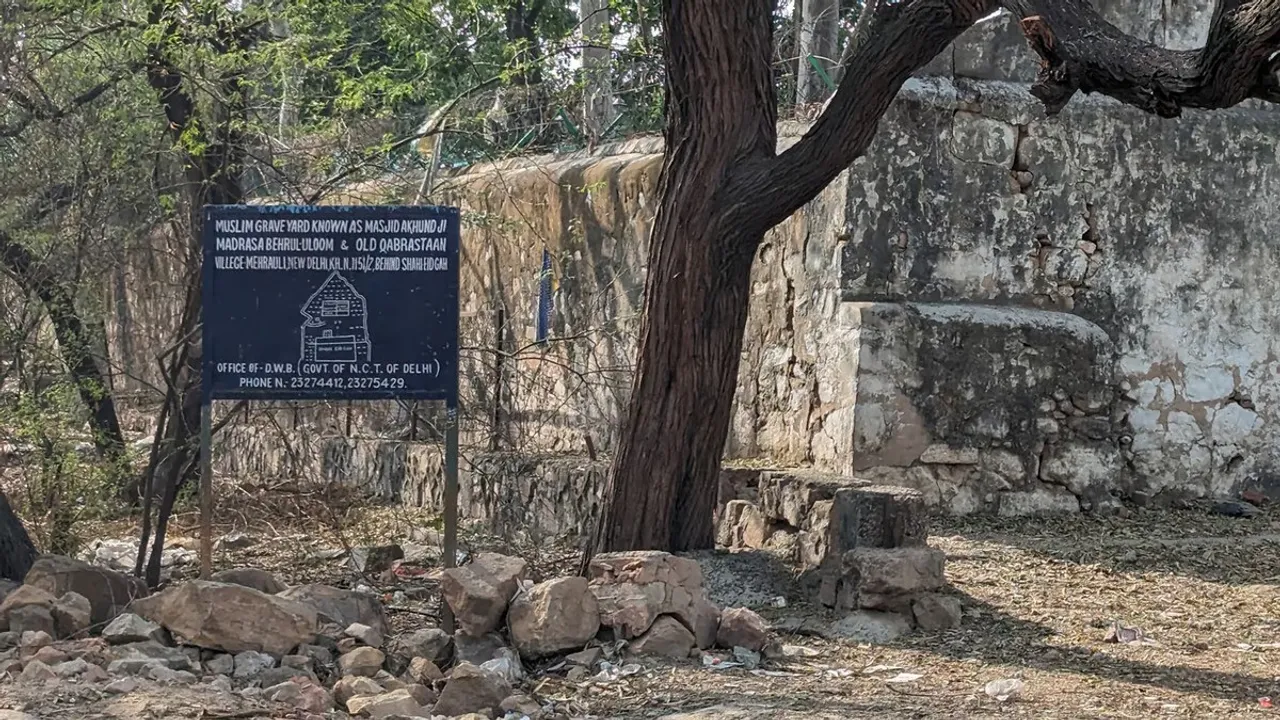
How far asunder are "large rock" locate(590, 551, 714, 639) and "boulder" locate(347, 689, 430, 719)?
1124 mm

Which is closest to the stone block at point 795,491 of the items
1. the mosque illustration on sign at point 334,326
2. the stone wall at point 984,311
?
the stone wall at point 984,311

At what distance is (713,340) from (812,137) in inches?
42.1

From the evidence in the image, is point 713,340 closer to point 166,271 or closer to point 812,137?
point 812,137

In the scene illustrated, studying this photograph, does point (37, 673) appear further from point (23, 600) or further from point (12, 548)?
point (12, 548)

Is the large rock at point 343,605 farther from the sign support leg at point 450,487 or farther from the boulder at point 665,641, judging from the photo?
the boulder at point 665,641

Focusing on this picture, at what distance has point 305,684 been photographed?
508 cm

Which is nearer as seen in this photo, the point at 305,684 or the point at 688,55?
the point at 305,684

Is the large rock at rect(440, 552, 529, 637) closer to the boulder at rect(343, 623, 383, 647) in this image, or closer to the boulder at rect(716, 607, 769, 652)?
the boulder at rect(343, 623, 383, 647)

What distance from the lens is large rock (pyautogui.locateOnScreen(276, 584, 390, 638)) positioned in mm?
5895

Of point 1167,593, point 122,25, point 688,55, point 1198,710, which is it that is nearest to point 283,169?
point 122,25

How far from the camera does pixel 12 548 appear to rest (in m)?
6.43

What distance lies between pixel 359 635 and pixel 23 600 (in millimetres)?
1280

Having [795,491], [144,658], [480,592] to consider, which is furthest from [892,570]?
[144,658]

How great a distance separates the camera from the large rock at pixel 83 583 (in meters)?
5.85
